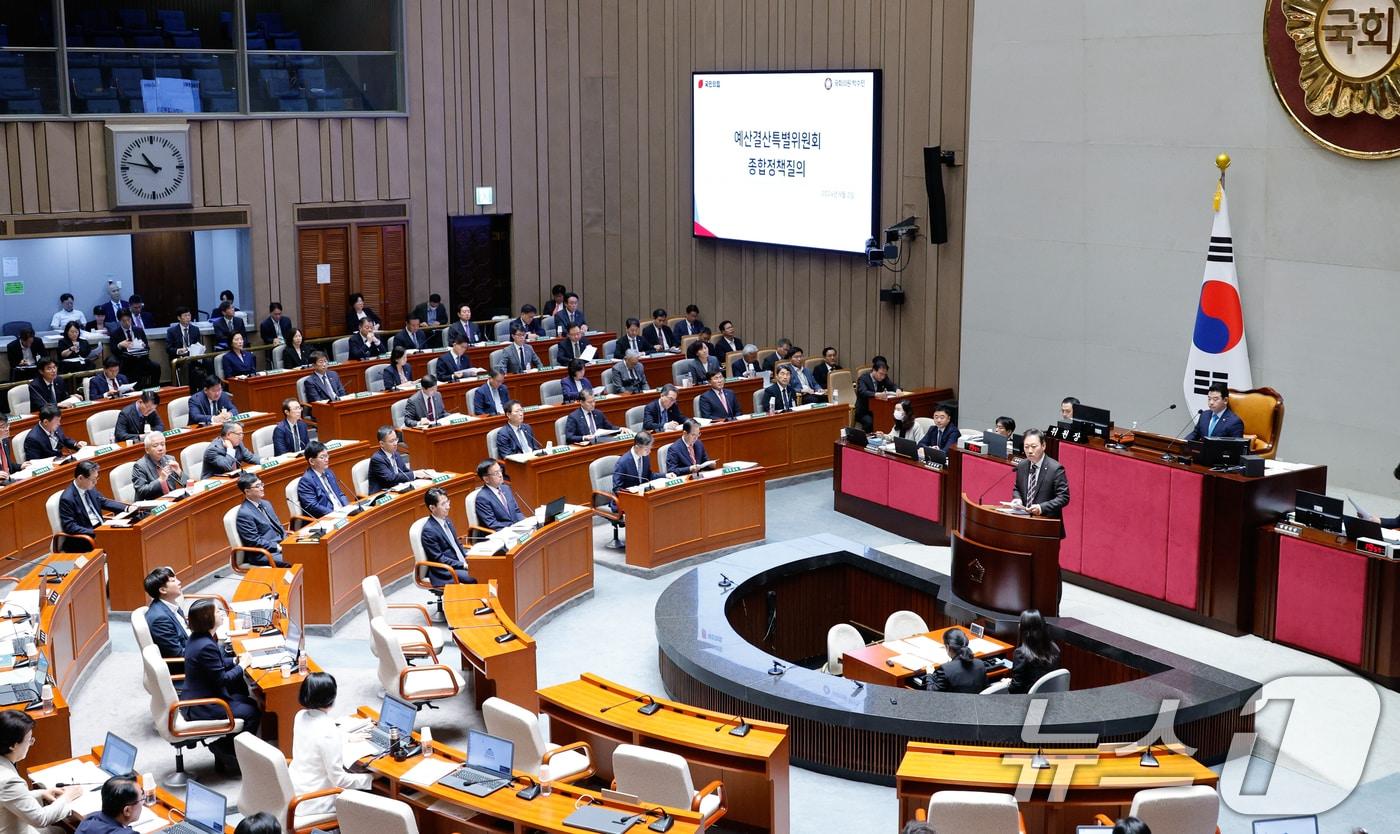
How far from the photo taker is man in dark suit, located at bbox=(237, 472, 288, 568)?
1124 cm

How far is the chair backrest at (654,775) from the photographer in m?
6.81

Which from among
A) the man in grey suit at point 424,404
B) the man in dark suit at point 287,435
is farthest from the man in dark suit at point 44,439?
the man in grey suit at point 424,404

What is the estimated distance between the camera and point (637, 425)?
1498cm

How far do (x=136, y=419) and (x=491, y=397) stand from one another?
357cm

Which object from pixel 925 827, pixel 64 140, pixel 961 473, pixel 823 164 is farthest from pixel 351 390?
pixel 925 827

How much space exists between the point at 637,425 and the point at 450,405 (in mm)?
2604

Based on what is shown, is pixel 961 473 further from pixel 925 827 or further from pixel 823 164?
pixel 925 827

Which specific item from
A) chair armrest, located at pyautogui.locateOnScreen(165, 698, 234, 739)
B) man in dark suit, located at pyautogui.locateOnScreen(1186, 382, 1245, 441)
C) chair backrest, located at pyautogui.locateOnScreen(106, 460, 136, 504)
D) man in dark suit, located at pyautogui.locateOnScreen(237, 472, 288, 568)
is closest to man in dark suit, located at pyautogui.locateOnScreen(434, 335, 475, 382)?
chair backrest, located at pyautogui.locateOnScreen(106, 460, 136, 504)

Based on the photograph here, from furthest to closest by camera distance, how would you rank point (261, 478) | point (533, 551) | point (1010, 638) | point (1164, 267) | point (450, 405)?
point (450, 405)
point (1164, 267)
point (261, 478)
point (533, 551)
point (1010, 638)

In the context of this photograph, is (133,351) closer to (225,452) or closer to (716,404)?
(225,452)

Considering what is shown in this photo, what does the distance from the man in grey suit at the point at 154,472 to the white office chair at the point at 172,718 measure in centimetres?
375

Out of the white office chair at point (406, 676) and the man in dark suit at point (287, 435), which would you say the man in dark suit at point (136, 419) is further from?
the white office chair at point (406, 676)

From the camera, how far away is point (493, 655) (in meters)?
8.90

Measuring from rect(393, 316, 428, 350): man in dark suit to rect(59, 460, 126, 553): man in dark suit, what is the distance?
23.0 feet
